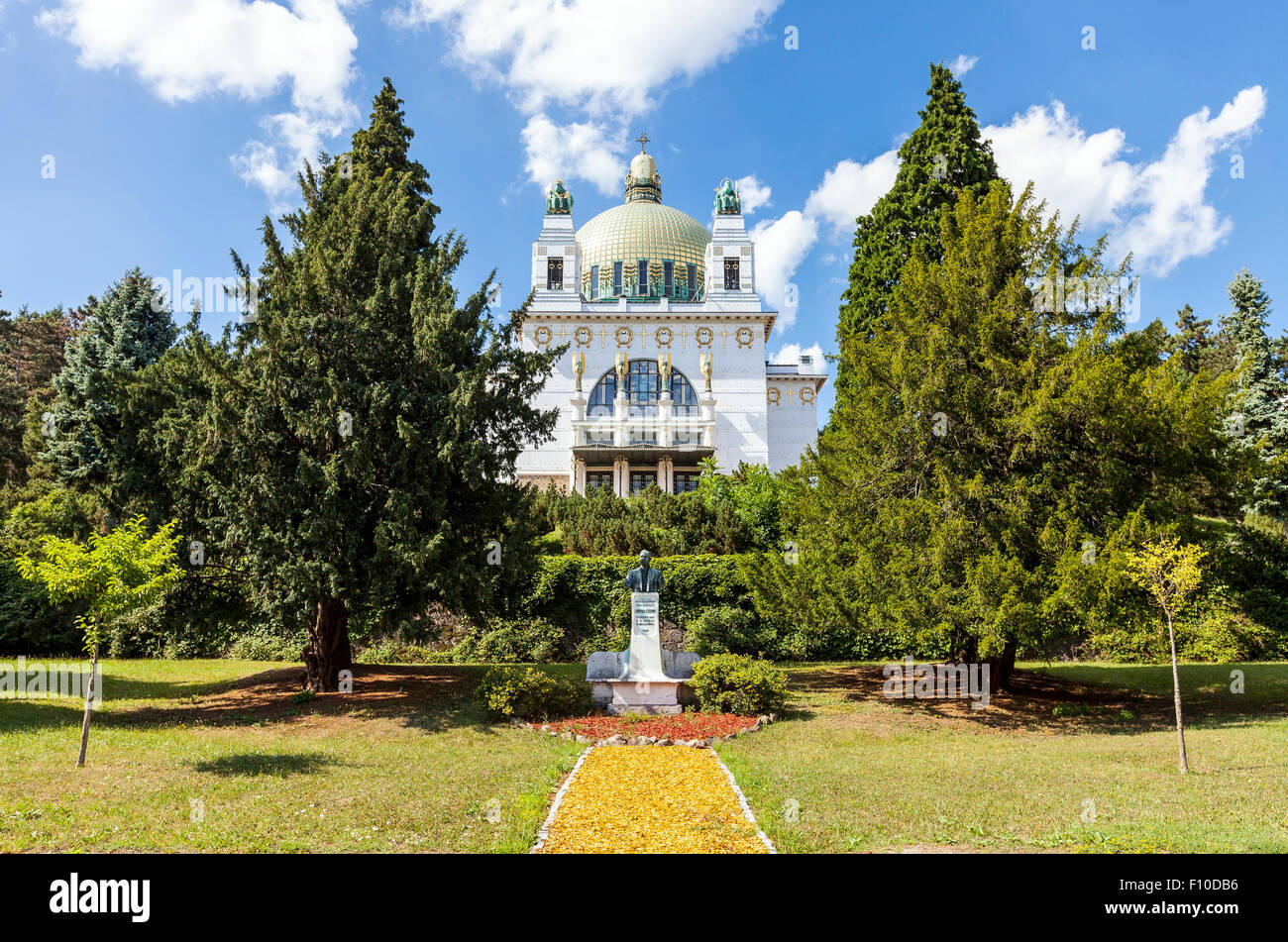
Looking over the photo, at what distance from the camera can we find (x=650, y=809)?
28.3 ft

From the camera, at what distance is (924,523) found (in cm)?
1538

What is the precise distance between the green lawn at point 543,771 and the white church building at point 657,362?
33854mm

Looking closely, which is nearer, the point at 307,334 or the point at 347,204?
the point at 307,334

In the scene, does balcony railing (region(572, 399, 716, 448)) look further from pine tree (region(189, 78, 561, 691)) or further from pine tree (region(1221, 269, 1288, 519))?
pine tree (region(189, 78, 561, 691))

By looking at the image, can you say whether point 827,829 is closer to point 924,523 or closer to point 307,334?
point 924,523

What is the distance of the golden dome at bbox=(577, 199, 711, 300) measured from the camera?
202 feet

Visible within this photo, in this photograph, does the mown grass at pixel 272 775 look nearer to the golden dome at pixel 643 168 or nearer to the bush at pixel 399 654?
the bush at pixel 399 654

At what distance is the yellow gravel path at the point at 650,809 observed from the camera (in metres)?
7.34

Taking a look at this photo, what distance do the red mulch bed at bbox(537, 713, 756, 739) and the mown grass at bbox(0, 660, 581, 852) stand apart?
90 centimetres

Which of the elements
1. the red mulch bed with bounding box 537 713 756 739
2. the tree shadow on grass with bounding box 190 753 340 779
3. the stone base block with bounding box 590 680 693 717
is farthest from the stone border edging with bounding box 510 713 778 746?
the tree shadow on grass with bounding box 190 753 340 779

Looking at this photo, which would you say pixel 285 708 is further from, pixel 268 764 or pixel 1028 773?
pixel 1028 773

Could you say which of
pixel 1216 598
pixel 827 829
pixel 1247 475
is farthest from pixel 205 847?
pixel 1216 598

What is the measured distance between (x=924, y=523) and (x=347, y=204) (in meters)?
14.3

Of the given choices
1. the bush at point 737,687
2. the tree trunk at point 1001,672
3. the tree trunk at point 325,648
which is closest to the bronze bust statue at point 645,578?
the bush at point 737,687
